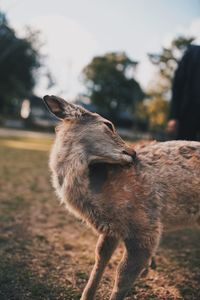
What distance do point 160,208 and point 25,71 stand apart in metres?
66.7

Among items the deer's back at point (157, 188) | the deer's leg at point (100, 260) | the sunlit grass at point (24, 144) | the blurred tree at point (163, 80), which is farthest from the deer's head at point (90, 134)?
the blurred tree at point (163, 80)

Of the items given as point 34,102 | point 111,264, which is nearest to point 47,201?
point 111,264

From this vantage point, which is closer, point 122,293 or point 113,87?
point 122,293

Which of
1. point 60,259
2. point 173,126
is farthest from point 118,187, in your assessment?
point 173,126

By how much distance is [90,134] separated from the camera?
4031 mm

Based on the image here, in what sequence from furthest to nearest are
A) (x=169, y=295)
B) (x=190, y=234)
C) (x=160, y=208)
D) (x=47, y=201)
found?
(x=47, y=201)
(x=190, y=234)
(x=169, y=295)
(x=160, y=208)

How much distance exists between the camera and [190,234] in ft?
24.5

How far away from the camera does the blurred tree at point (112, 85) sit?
7694 centimetres

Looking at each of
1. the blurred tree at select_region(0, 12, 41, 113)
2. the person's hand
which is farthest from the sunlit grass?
the blurred tree at select_region(0, 12, 41, 113)

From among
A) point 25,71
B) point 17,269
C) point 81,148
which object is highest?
point 25,71

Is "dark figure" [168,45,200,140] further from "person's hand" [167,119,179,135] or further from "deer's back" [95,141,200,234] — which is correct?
"deer's back" [95,141,200,234]

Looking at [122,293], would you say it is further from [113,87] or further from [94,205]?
[113,87]

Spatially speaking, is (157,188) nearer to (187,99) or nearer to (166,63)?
(187,99)

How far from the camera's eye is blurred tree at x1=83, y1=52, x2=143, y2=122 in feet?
252
